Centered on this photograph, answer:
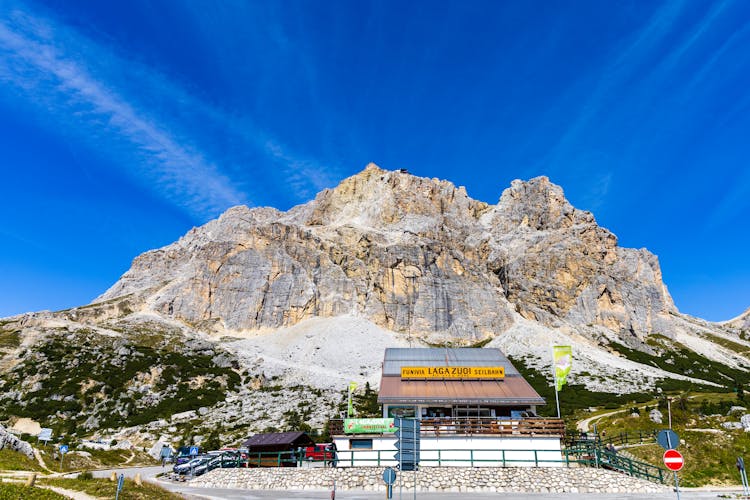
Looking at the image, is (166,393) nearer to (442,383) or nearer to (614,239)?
(442,383)

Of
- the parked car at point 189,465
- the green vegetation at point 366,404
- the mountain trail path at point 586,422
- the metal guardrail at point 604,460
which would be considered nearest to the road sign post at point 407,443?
the metal guardrail at point 604,460

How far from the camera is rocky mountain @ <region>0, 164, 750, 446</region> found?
99500 mm

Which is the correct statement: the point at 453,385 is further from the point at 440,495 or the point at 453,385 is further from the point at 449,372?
the point at 440,495

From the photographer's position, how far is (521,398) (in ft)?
108

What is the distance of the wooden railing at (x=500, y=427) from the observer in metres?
29.8

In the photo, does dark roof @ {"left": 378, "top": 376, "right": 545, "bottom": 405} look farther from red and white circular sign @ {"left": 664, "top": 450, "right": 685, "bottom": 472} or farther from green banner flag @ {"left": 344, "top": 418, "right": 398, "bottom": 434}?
red and white circular sign @ {"left": 664, "top": 450, "right": 685, "bottom": 472}

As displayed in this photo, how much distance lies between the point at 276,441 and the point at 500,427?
1568 cm

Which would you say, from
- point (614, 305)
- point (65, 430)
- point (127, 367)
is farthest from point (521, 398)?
point (614, 305)

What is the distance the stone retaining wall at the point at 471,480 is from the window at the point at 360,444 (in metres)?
3.22

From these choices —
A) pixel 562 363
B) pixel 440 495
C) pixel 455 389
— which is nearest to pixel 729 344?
pixel 562 363

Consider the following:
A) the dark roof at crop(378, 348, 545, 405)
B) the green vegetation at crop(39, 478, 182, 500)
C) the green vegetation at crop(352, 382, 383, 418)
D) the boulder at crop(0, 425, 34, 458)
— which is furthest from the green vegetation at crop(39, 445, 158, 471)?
the green vegetation at crop(352, 382, 383, 418)

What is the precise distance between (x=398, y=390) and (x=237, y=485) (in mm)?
13108

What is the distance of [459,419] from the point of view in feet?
103

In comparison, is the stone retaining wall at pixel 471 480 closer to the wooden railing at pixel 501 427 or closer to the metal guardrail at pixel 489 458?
the metal guardrail at pixel 489 458
